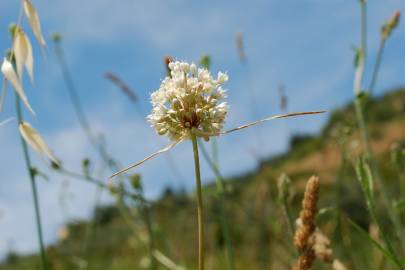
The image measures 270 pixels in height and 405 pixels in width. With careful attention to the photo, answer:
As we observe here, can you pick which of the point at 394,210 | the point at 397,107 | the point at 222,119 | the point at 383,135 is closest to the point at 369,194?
the point at 222,119

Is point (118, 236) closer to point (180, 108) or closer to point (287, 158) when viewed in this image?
point (180, 108)

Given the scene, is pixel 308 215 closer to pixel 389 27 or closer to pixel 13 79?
pixel 13 79

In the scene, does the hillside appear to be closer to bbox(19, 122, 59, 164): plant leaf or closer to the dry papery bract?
the dry papery bract

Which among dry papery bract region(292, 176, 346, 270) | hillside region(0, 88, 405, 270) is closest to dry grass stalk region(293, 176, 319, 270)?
dry papery bract region(292, 176, 346, 270)

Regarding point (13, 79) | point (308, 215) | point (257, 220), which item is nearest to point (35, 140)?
point (13, 79)

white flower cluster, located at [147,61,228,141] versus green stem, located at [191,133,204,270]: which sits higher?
white flower cluster, located at [147,61,228,141]
